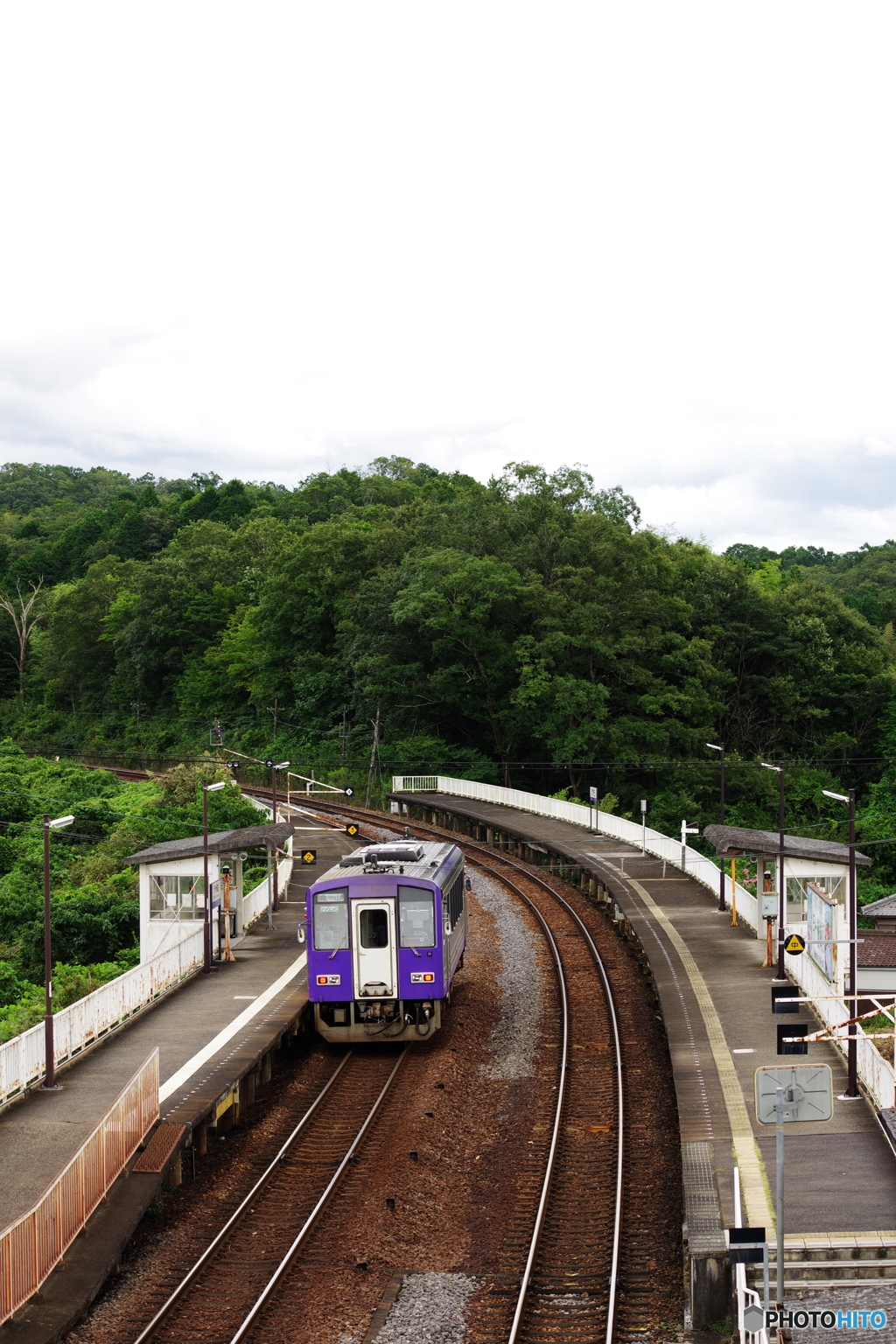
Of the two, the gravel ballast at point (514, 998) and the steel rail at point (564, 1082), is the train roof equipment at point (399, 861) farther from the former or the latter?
the steel rail at point (564, 1082)

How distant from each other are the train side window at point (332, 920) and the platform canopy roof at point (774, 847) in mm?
8284

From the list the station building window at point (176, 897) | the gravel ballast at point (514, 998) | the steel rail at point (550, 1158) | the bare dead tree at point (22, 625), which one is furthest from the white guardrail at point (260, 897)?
the bare dead tree at point (22, 625)

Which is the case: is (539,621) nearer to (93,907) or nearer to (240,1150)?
(93,907)

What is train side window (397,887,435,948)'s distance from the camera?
18.5 m

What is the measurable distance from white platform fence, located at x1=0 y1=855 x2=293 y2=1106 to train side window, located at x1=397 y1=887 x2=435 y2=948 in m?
4.28

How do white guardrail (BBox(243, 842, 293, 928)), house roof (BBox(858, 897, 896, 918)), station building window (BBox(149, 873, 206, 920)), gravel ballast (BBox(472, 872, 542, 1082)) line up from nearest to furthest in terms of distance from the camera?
gravel ballast (BBox(472, 872, 542, 1082)), station building window (BBox(149, 873, 206, 920)), white guardrail (BBox(243, 842, 293, 928)), house roof (BBox(858, 897, 896, 918))

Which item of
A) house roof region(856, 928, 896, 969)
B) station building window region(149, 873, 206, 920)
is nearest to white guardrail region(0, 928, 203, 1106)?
station building window region(149, 873, 206, 920)

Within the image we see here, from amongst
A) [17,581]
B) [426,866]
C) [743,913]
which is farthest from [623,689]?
[17,581]

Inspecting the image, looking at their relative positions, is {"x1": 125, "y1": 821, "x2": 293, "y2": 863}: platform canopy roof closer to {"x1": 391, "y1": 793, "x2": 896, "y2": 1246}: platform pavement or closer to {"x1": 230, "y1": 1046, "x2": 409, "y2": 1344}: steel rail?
{"x1": 230, "y1": 1046, "x2": 409, "y2": 1344}: steel rail

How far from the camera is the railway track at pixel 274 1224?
36.2ft

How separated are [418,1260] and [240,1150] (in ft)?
12.8

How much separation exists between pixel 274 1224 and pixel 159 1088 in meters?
2.56

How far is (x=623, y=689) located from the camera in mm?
53594

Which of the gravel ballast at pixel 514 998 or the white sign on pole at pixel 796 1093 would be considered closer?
the white sign on pole at pixel 796 1093
